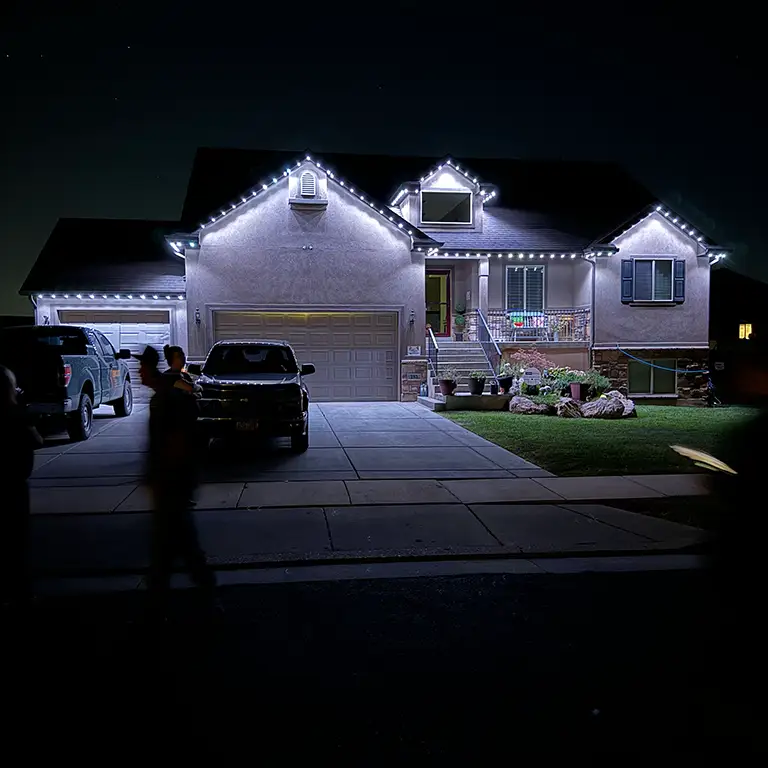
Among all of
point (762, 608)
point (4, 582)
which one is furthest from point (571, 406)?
point (4, 582)

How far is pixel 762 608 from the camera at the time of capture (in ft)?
13.0

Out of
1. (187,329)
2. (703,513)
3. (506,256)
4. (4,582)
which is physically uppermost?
(506,256)

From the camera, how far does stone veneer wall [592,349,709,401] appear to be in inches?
823

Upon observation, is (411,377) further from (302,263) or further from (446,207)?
(446,207)

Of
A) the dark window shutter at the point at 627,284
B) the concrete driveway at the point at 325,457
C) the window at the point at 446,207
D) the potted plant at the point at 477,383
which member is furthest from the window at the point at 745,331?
the concrete driveway at the point at 325,457

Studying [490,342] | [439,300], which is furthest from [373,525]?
[439,300]

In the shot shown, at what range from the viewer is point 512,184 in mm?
25078

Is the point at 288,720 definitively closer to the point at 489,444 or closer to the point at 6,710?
the point at 6,710

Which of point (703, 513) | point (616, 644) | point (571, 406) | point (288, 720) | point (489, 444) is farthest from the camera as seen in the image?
point (571, 406)

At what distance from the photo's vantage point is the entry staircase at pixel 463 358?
1959cm

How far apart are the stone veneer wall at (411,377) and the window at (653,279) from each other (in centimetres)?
725

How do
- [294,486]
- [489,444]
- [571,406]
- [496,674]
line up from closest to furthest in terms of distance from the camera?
[496,674] → [294,486] → [489,444] → [571,406]

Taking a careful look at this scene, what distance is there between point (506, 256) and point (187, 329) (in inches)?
394

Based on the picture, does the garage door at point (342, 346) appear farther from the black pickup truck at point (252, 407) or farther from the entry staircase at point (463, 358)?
the black pickup truck at point (252, 407)
